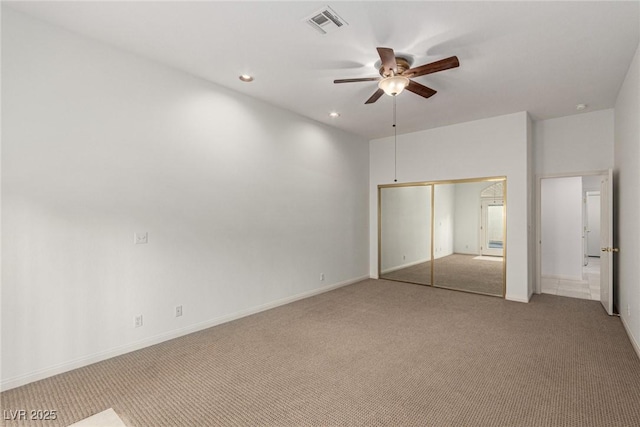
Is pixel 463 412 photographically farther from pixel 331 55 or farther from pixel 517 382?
pixel 331 55

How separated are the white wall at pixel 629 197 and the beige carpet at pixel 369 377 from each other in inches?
14.6

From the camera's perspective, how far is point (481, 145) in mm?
5484

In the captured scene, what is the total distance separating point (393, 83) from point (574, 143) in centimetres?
411

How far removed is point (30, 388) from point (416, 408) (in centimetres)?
312

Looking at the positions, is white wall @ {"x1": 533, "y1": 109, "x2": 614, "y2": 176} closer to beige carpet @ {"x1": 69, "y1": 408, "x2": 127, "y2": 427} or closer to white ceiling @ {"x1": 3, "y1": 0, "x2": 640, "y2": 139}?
white ceiling @ {"x1": 3, "y1": 0, "x2": 640, "y2": 139}

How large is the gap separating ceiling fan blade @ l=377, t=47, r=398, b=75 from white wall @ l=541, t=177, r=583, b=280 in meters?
5.34

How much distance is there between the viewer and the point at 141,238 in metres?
3.35

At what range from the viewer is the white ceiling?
2555mm

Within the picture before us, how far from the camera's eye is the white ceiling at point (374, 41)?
8.38 feet

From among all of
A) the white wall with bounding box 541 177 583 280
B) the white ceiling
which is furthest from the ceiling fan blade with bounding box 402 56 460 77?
the white wall with bounding box 541 177 583 280

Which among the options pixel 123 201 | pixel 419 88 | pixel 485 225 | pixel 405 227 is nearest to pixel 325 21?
pixel 419 88

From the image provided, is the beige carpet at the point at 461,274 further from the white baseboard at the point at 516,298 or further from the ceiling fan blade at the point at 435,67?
the ceiling fan blade at the point at 435,67

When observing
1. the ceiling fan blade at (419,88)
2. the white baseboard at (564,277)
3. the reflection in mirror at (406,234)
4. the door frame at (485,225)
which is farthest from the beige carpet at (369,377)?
the ceiling fan blade at (419,88)

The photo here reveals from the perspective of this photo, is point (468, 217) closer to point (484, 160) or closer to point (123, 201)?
point (484, 160)
